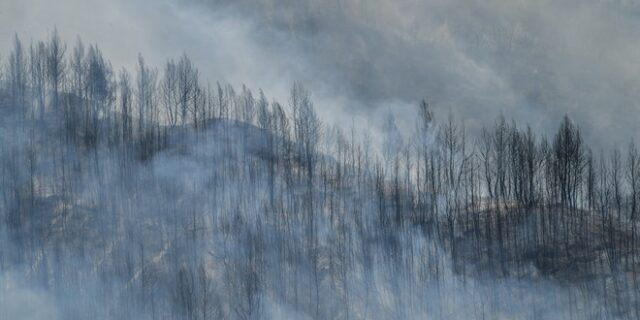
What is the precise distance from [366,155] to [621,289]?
35.1m

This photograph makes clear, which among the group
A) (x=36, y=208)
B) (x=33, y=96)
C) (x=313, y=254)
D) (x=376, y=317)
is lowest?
(x=376, y=317)

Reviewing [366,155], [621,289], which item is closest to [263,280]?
[366,155]

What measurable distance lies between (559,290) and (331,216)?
88.6 feet

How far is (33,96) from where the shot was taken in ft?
304

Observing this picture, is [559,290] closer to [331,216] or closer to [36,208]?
[331,216]

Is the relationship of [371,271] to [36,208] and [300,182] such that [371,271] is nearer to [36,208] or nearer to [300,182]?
[300,182]

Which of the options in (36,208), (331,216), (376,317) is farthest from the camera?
(331,216)

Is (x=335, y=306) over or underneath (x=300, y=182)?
underneath

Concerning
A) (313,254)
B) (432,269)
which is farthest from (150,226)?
(432,269)

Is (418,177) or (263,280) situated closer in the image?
(263,280)

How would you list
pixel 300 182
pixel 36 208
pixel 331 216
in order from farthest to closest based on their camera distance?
pixel 300 182 < pixel 331 216 < pixel 36 208

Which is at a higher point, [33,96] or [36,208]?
[33,96]

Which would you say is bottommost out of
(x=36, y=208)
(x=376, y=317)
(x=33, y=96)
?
(x=376, y=317)

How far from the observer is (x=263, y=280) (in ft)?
245
